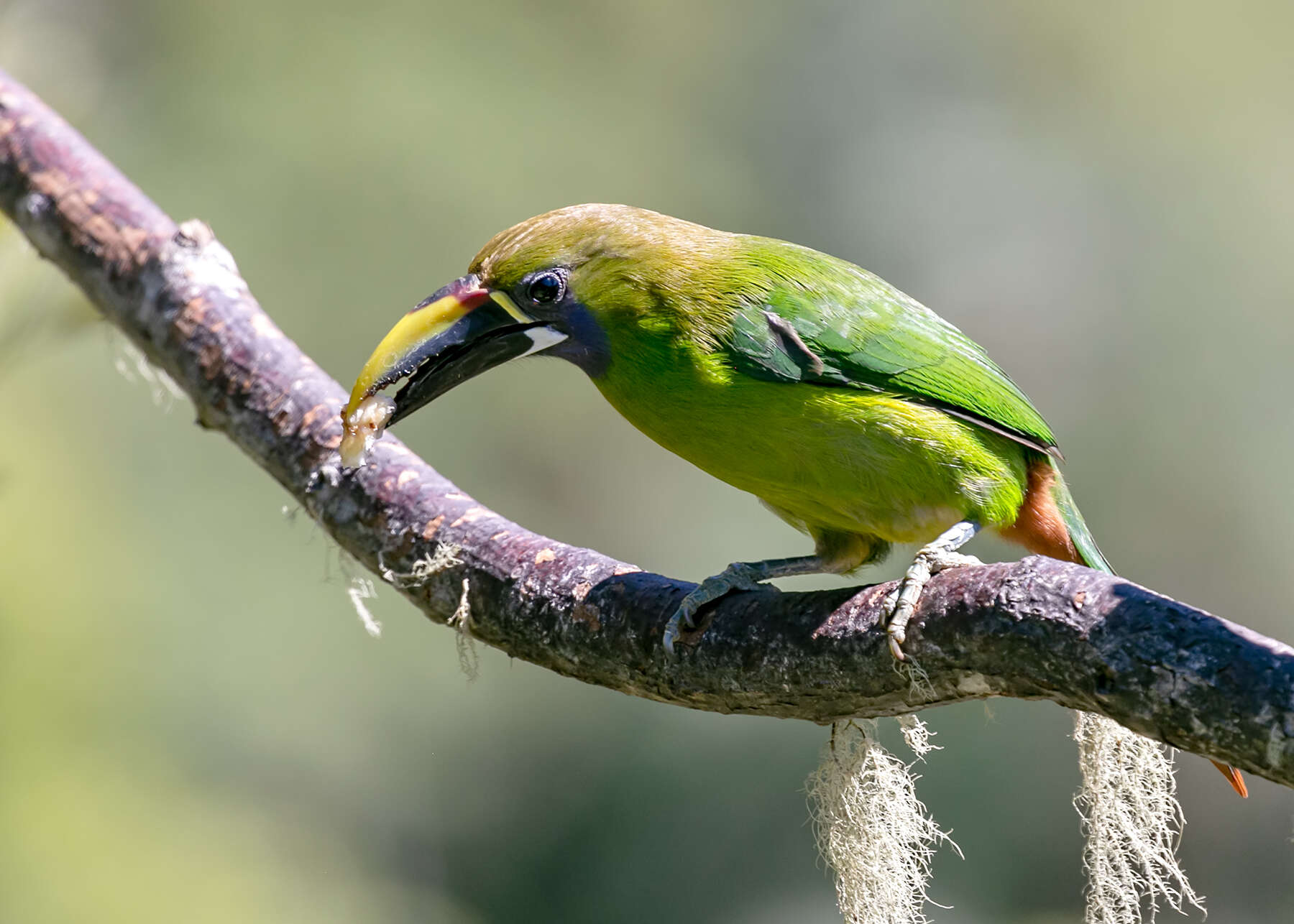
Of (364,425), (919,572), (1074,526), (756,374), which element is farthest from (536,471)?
(919,572)

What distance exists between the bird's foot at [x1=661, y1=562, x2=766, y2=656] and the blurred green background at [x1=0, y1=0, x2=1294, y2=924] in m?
2.42

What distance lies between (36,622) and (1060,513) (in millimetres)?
4821

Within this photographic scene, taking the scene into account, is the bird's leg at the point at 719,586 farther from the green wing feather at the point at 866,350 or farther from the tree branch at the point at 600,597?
the green wing feather at the point at 866,350

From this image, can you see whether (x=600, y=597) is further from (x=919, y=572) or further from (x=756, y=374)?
(x=919, y=572)

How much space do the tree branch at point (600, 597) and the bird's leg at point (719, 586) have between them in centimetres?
3

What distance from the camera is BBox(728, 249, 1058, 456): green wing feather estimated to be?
249 cm

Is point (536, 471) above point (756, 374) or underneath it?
above

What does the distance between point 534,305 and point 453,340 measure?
0.18 m

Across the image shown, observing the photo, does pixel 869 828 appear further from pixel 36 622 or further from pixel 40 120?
pixel 36 622

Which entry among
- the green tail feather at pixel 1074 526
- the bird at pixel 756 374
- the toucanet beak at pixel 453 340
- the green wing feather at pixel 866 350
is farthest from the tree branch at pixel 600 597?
the green tail feather at pixel 1074 526

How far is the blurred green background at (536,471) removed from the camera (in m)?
5.81

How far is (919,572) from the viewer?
217cm

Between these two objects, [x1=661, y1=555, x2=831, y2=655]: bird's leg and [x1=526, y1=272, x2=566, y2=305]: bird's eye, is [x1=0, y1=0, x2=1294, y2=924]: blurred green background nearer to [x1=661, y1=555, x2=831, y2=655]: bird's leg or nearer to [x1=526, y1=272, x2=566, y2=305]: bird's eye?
[x1=526, y1=272, x2=566, y2=305]: bird's eye

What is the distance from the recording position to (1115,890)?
2285 millimetres
